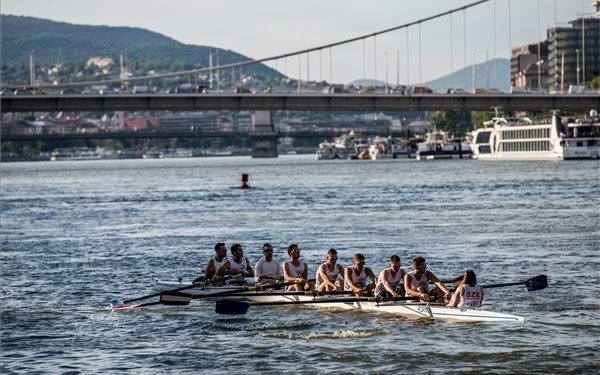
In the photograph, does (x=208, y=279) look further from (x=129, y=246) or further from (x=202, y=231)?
(x=202, y=231)

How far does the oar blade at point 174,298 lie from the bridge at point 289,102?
105m

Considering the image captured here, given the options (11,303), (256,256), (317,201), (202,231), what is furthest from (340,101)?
(11,303)

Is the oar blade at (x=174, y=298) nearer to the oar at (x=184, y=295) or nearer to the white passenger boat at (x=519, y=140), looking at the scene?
the oar at (x=184, y=295)

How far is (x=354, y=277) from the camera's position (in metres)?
30.8

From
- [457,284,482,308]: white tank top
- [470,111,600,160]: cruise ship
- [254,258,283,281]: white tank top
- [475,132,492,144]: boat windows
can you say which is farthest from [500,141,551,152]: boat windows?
[457,284,482,308]: white tank top

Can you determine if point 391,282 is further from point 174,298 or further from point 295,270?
point 174,298

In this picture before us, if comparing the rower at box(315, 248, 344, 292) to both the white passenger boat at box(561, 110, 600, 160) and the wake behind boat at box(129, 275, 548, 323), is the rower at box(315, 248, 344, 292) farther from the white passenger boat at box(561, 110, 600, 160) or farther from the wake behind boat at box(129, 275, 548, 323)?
the white passenger boat at box(561, 110, 600, 160)

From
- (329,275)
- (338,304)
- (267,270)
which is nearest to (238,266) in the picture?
(267,270)

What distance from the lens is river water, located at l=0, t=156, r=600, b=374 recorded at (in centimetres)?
2555

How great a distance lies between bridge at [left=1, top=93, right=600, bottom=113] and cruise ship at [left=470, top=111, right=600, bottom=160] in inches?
349

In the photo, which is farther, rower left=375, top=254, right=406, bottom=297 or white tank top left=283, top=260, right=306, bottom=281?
white tank top left=283, top=260, right=306, bottom=281

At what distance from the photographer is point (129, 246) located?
51156mm

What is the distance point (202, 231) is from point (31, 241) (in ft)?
24.8

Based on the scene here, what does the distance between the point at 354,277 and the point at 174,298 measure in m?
4.20
